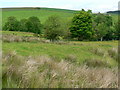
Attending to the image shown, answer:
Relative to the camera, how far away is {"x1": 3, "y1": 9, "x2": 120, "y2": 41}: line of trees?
41.5 metres

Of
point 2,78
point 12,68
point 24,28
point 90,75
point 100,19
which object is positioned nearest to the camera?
point 2,78

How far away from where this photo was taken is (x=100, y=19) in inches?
3000

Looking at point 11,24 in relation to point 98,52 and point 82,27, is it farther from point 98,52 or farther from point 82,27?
point 98,52

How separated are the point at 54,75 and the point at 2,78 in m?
1.17

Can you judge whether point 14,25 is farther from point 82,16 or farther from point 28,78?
point 28,78

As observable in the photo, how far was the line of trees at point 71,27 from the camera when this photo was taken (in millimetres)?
41469

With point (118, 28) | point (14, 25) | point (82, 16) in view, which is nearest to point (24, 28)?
point (14, 25)

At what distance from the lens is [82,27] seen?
164ft

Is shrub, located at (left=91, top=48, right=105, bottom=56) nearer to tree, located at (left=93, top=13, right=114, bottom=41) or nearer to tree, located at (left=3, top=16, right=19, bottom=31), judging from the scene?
tree, located at (left=93, top=13, right=114, bottom=41)

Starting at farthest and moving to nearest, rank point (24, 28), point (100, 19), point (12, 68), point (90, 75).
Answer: point (100, 19)
point (24, 28)
point (90, 75)
point (12, 68)

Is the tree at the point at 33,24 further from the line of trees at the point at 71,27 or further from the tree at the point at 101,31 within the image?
the tree at the point at 101,31

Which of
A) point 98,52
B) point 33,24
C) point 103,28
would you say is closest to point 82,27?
point 103,28

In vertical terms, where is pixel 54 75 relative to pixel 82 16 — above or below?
below

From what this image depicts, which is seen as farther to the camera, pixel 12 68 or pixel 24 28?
pixel 24 28
